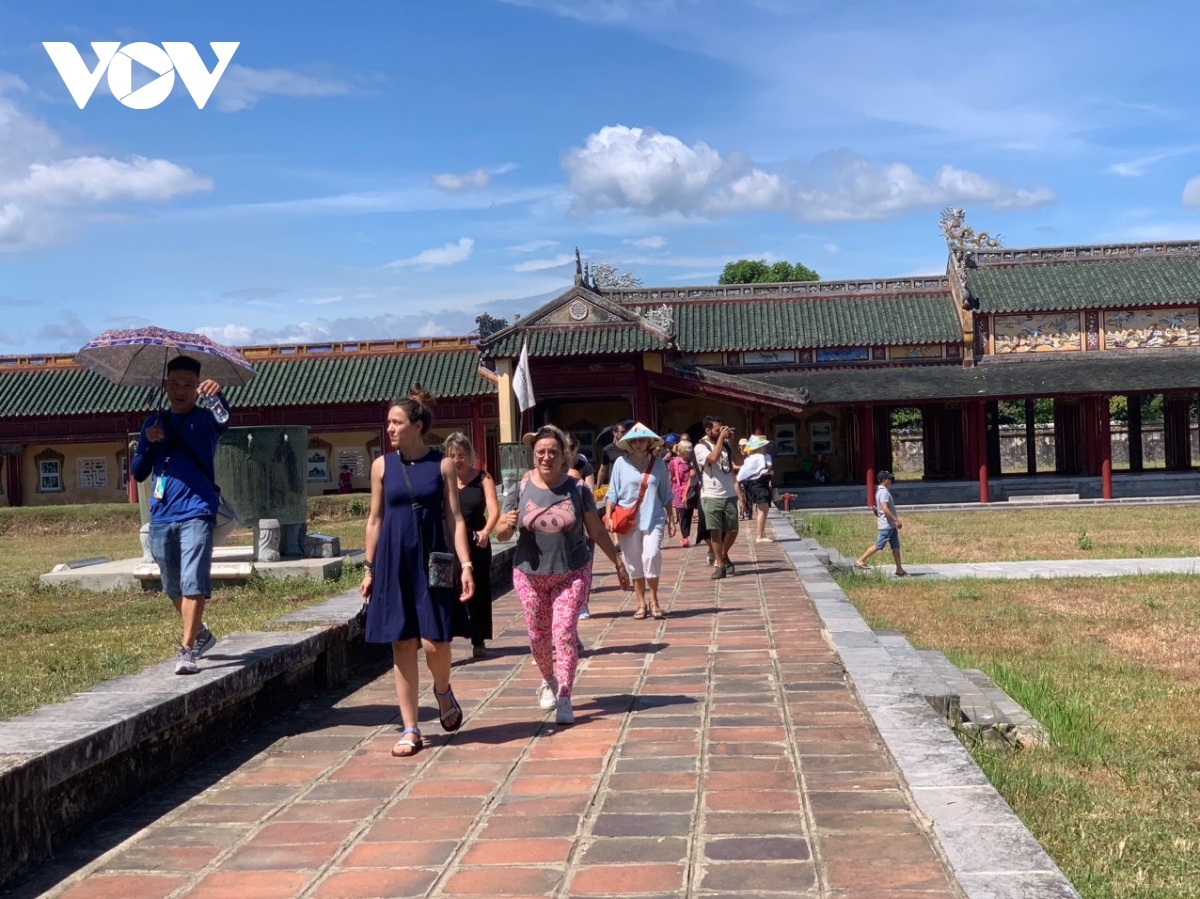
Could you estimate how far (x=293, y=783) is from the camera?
17.4 ft

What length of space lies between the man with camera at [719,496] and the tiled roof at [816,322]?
69.9 ft

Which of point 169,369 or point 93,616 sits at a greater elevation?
point 169,369

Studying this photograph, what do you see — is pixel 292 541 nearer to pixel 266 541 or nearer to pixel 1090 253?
pixel 266 541

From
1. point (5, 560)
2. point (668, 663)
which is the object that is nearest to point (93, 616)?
point (668, 663)

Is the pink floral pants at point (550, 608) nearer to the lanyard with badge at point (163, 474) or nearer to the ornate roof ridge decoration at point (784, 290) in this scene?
the lanyard with badge at point (163, 474)

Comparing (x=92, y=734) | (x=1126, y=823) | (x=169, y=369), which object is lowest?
(x=1126, y=823)

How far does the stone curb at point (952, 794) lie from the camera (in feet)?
12.0

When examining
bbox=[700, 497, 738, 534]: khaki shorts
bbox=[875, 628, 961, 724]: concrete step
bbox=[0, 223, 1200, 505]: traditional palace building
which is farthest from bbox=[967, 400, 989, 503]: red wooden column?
bbox=[875, 628, 961, 724]: concrete step

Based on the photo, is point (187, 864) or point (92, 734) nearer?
point (187, 864)

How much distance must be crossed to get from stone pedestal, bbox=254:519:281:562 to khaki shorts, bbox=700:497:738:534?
405 centimetres

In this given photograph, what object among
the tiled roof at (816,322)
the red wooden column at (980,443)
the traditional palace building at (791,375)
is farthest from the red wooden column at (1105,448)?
the tiled roof at (816,322)

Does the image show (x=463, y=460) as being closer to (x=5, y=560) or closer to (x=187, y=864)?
(x=187, y=864)

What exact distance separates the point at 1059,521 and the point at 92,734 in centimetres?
2136

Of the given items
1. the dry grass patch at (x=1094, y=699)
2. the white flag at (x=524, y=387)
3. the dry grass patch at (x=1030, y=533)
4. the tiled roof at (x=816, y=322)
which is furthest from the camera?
the tiled roof at (x=816, y=322)
